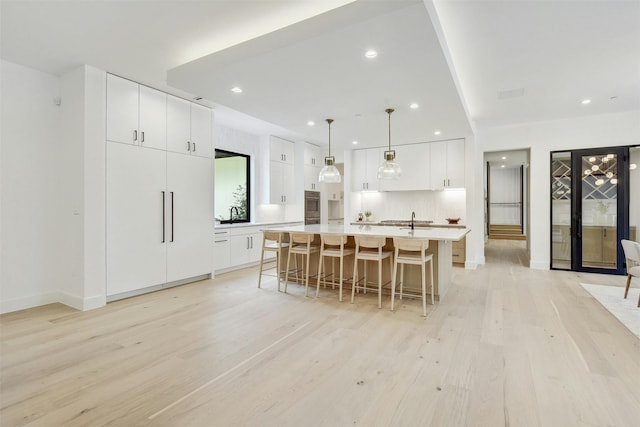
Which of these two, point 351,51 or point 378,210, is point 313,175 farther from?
point 351,51

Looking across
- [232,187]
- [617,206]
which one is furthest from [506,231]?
[232,187]

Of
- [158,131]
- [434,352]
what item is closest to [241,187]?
[158,131]

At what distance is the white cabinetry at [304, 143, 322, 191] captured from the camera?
768 centimetres

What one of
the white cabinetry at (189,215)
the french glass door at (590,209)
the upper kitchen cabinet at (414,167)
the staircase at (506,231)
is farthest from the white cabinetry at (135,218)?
the staircase at (506,231)

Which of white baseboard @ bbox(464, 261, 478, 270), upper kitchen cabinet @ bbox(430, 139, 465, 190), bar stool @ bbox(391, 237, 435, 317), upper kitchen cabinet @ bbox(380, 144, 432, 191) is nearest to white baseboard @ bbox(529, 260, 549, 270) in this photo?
white baseboard @ bbox(464, 261, 478, 270)

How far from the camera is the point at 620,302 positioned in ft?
12.7

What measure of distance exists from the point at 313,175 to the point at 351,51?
531 centimetres

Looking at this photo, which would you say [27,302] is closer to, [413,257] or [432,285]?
[413,257]

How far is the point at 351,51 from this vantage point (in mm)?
2725

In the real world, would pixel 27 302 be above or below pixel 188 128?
below

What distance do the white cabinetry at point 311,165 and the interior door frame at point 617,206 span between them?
17.4 ft

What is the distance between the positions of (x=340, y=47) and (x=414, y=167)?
178 inches

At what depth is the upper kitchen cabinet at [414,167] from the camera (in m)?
6.63

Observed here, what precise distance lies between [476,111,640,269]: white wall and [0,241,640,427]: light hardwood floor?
2321mm
